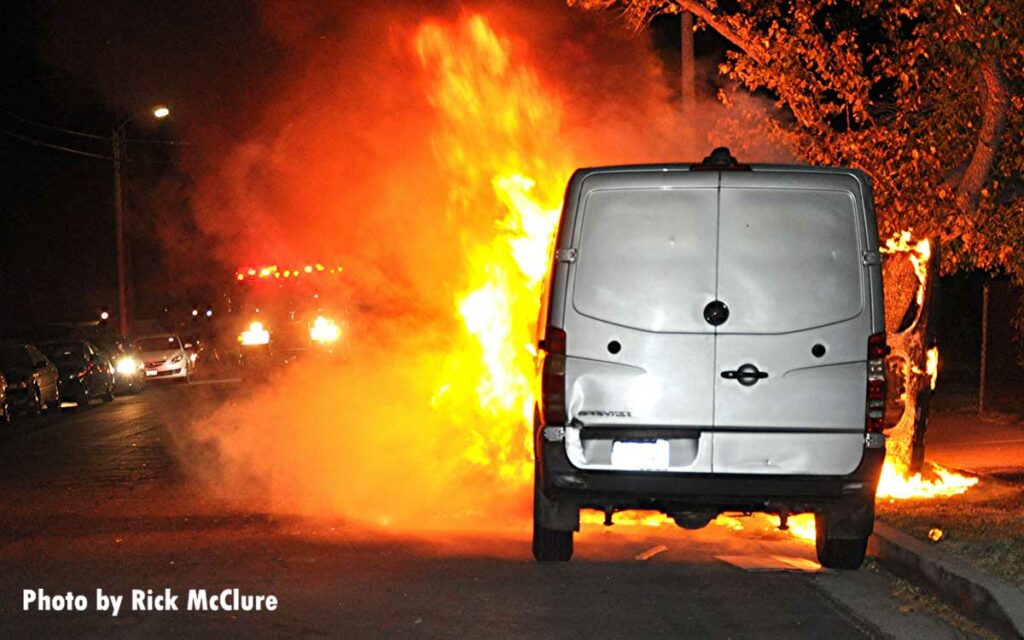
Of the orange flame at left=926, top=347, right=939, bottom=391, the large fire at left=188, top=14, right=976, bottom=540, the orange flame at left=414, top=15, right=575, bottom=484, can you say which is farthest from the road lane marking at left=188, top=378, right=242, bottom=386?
the orange flame at left=926, top=347, right=939, bottom=391

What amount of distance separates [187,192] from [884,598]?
34.1 meters

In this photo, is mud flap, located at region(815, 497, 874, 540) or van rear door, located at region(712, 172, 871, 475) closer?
van rear door, located at region(712, 172, 871, 475)

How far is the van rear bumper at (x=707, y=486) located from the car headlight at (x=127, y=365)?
78.8 feet

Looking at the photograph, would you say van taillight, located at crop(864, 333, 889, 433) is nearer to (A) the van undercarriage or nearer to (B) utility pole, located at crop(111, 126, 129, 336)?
(A) the van undercarriage

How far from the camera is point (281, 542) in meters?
9.77

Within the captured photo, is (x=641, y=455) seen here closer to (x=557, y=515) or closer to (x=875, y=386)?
(x=557, y=515)

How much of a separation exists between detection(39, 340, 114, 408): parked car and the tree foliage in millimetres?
16493

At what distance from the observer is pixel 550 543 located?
8.76 meters

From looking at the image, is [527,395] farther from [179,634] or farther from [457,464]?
[179,634]

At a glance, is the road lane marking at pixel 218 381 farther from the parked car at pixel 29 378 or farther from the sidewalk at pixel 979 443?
the sidewalk at pixel 979 443

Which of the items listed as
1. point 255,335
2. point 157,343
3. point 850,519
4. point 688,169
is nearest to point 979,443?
point 850,519

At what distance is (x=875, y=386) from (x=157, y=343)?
2839 cm

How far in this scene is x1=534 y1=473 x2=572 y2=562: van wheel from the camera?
341 inches

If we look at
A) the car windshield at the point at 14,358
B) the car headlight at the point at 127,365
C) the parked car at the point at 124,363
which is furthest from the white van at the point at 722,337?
the car headlight at the point at 127,365
